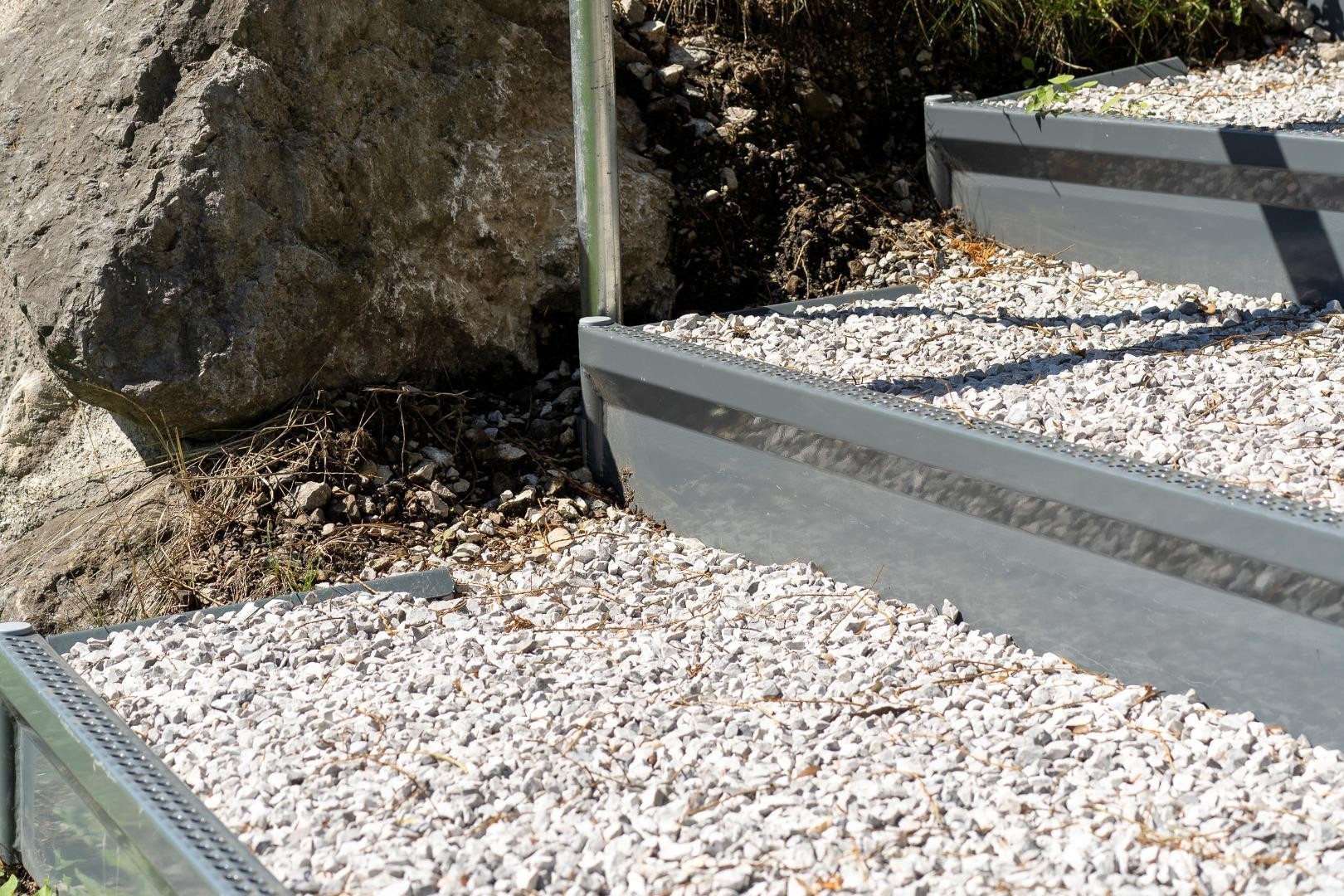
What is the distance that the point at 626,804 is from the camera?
1916mm

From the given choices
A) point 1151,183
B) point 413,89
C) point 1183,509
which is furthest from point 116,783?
point 1151,183

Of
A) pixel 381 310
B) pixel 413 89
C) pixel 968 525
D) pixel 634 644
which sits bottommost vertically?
pixel 634 644

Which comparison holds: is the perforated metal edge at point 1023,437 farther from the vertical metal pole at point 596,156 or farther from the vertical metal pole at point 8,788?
the vertical metal pole at point 8,788

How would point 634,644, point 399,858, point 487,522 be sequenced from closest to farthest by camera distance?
point 399,858 → point 634,644 → point 487,522

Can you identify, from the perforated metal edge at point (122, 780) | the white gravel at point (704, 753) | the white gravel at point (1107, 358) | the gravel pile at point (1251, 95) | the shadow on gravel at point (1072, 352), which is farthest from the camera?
the gravel pile at point (1251, 95)

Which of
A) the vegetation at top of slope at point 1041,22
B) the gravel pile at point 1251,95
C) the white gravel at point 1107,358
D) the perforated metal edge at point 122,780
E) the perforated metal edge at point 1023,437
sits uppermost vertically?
the vegetation at top of slope at point 1041,22

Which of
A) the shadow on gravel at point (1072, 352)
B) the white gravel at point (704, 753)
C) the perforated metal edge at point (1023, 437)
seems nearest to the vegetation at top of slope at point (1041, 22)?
the shadow on gravel at point (1072, 352)

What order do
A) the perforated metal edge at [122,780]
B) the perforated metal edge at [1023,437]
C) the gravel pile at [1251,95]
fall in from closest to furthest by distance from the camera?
the perforated metal edge at [122,780], the perforated metal edge at [1023,437], the gravel pile at [1251,95]

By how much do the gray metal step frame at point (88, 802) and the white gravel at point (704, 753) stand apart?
0.47ft

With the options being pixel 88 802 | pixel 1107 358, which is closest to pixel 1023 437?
pixel 1107 358

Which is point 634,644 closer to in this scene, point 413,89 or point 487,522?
point 487,522

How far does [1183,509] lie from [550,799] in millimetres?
1095

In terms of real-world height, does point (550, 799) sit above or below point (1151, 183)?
below

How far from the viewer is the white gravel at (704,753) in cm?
Answer: 177
